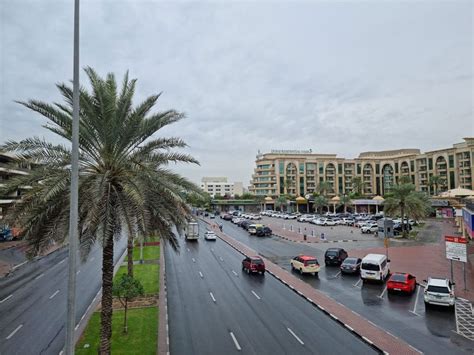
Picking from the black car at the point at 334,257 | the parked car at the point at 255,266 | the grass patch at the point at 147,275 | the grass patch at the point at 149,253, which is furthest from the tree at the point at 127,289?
the black car at the point at 334,257

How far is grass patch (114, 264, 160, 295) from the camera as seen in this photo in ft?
76.3

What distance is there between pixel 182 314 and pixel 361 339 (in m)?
8.96

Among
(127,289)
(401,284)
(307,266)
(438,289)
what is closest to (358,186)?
(307,266)

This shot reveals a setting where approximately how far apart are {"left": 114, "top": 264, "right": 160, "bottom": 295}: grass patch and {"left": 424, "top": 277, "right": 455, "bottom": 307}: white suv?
16.1m

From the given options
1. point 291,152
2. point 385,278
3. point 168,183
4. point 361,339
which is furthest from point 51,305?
point 291,152

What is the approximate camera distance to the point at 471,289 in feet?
75.3

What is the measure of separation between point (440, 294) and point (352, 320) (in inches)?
218

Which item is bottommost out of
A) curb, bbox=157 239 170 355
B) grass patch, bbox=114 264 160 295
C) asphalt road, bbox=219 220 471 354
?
asphalt road, bbox=219 220 471 354

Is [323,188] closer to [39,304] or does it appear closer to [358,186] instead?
[358,186]

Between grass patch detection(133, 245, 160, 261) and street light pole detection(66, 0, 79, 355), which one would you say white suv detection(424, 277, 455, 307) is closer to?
street light pole detection(66, 0, 79, 355)

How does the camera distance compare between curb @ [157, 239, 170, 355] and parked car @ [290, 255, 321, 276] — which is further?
parked car @ [290, 255, 321, 276]

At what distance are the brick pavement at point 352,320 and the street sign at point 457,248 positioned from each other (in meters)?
9.03

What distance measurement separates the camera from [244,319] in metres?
17.8

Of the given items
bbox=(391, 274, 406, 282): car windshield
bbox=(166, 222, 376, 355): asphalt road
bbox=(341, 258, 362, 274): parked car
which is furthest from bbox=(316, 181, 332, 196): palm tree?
bbox=(391, 274, 406, 282): car windshield
